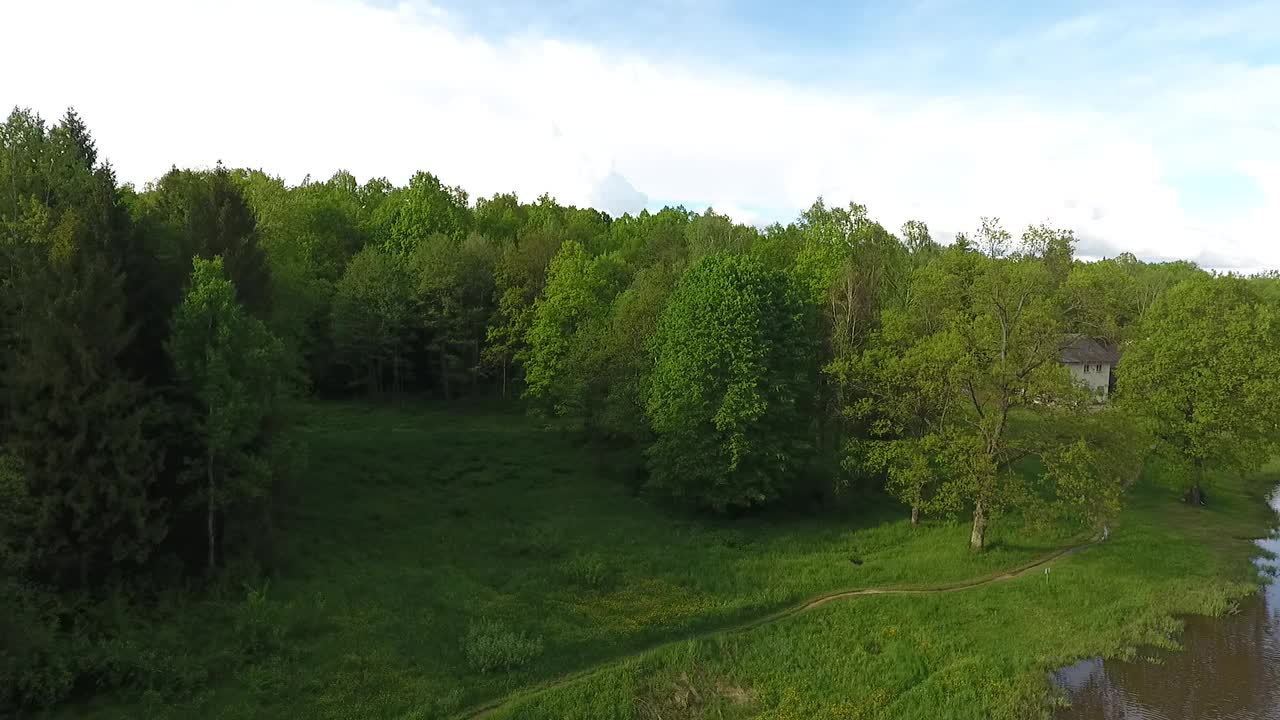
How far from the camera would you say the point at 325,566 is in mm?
27031

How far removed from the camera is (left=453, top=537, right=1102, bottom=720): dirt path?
19.6 metres

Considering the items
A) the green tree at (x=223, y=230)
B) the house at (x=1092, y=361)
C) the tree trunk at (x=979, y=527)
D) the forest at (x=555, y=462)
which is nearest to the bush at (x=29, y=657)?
the forest at (x=555, y=462)

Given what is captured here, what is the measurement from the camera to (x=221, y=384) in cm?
2384

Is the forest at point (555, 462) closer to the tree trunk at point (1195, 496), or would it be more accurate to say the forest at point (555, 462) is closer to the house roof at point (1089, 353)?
the tree trunk at point (1195, 496)

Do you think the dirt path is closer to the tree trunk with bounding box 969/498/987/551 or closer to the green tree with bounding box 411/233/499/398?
the tree trunk with bounding box 969/498/987/551

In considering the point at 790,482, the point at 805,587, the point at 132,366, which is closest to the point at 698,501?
the point at 790,482

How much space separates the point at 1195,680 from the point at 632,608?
56.2 ft

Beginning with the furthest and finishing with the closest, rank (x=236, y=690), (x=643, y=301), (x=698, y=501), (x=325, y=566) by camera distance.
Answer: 1. (x=643, y=301)
2. (x=698, y=501)
3. (x=325, y=566)
4. (x=236, y=690)

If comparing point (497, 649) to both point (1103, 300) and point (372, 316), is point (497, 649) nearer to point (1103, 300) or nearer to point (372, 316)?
point (1103, 300)

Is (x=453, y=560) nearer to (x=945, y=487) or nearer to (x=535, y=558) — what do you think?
(x=535, y=558)

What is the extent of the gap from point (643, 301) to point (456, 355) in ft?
72.8

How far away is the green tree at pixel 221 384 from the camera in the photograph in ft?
77.2

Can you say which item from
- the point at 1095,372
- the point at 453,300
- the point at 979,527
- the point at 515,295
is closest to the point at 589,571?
the point at 979,527

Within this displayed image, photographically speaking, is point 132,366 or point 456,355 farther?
point 456,355
